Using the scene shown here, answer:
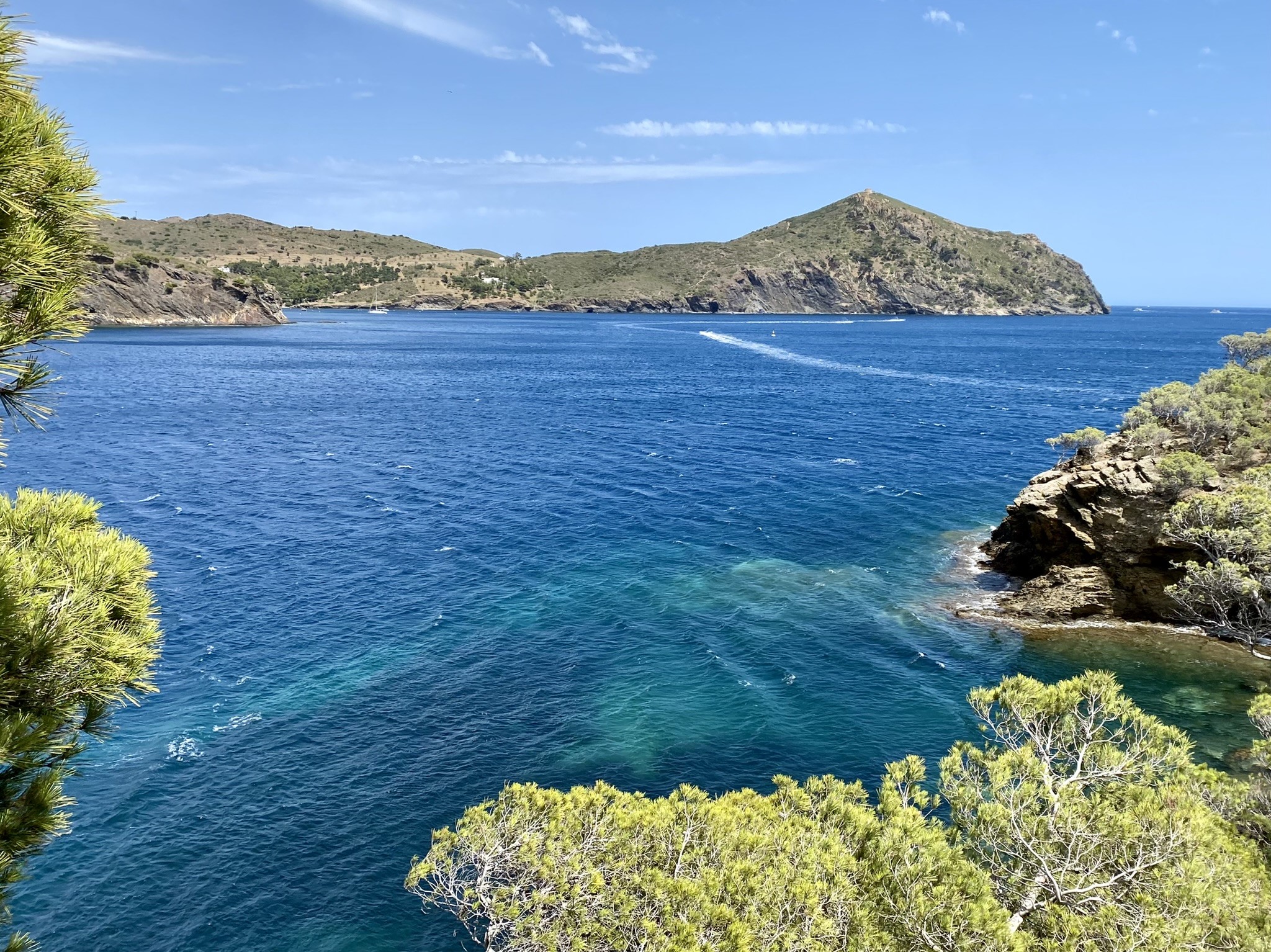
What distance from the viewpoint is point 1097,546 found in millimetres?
45750

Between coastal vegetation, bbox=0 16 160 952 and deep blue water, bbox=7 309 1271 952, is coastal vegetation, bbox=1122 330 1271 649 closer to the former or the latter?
deep blue water, bbox=7 309 1271 952

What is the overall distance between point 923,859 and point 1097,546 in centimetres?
3717

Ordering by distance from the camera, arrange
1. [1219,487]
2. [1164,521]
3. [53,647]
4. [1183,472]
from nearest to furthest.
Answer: [53,647] → [1164,521] → [1219,487] → [1183,472]

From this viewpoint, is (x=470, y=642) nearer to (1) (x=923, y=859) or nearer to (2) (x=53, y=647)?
(1) (x=923, y=859)

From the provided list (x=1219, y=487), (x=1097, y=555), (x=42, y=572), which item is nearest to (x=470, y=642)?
(x=42, y=572)

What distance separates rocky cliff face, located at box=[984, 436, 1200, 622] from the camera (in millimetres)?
43156

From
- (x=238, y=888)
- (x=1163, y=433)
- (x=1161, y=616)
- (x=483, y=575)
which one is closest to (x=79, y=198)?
(x=238, y=888)

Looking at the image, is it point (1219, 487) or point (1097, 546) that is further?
point (1097, 546)

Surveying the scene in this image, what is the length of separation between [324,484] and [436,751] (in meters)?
43.6

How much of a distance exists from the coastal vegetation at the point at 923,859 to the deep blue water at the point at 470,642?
781 cm

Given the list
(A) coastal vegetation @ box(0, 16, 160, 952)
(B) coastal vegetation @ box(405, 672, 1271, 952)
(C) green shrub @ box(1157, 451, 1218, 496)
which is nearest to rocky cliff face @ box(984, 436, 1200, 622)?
(C) green shrub @ box(1157, 451, 1218, 496)

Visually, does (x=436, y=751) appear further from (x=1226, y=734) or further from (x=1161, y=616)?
(x=1161, y=616)

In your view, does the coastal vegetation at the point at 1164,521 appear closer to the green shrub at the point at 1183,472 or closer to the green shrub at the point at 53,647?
the green shrub at the point at 1183,472

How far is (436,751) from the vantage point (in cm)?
3158
